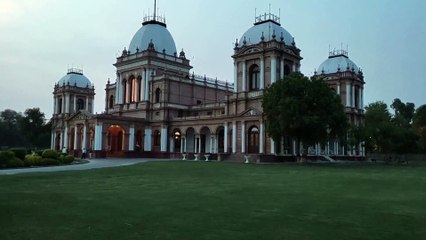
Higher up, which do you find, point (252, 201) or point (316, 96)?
point (316, 96)

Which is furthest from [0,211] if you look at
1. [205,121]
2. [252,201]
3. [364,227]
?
[205,121]

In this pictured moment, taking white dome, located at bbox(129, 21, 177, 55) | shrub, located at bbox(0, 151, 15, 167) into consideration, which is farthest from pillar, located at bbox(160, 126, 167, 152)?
shrub, located at bbox(0, 151, 15, 167)

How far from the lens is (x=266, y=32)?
58.6 m

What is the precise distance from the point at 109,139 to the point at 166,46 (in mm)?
19242

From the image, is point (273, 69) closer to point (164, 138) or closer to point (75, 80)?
point (164, 138)

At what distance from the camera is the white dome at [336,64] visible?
2911 inches

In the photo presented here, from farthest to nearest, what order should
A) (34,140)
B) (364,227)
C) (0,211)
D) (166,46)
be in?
(34,140)
(166,46)
(0,211)
(364,227)

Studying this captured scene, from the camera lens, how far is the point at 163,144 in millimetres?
68688

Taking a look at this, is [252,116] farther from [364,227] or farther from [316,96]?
[364,227]

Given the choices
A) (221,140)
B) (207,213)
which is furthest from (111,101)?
(207,213)

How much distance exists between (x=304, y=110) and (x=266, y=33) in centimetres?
1909

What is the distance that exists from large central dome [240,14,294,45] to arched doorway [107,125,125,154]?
25.8 meters

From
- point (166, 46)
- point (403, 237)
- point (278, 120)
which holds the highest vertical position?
point (166, 46)

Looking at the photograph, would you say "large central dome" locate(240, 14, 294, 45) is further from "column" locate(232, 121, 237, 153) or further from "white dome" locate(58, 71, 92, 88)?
"white dome" locate(58, 71, 92, 88)
